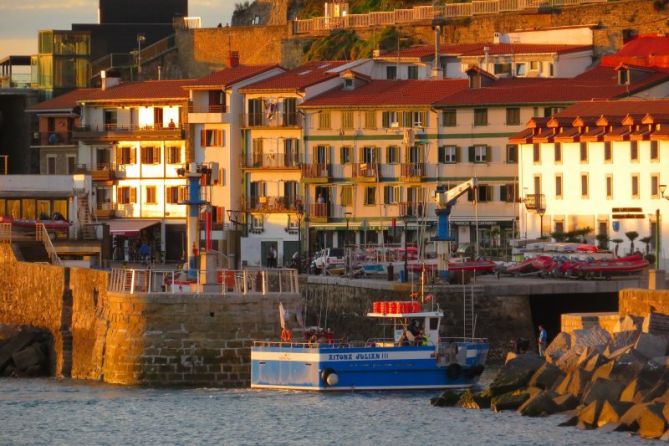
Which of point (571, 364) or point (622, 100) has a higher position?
point (622, 100)

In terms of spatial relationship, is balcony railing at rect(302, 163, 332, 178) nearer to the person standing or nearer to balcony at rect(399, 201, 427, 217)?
balcony at rect(399, 201, 427, 217)

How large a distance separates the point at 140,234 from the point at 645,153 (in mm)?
27802

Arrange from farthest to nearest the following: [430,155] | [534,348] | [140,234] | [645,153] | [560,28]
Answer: [560,28]
[140,234]
[430,155]
[645,153]
[534,348]

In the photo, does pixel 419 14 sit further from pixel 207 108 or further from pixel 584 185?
pixel 584 185

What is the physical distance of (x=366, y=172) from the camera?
343 feet

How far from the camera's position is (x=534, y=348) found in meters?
75.1

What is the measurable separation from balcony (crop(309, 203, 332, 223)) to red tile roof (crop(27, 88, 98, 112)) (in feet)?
57.1

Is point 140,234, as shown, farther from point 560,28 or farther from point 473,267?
point 473,267

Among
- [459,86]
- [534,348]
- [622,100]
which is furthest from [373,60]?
[534,348]

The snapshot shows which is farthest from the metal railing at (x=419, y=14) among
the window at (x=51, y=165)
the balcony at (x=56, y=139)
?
the window at (x=51, y=165)

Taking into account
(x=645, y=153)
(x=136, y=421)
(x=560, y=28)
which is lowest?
(x=136, y=421)

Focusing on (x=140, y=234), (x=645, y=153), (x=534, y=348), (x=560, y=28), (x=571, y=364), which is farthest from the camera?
(x=560, y=28)

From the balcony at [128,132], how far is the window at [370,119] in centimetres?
1129

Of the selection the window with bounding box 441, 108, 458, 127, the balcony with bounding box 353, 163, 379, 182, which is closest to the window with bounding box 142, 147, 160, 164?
the balcony with bounding box 353, 163, 379, 182
